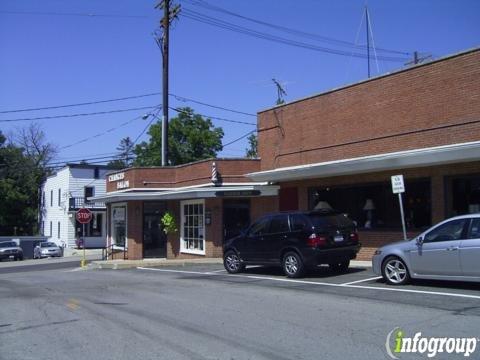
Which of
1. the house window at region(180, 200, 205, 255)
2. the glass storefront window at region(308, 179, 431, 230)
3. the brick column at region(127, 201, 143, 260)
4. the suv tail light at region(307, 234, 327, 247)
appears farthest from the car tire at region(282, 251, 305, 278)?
the brick column at region(127, 201, 143, 260)

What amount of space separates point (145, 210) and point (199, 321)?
64.7ft

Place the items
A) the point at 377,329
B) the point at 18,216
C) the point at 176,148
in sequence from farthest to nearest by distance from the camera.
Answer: the point at 18,216 → the point at 176,148 → the point at 377,329

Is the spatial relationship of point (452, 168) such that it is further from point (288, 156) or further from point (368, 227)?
point (288, 156)

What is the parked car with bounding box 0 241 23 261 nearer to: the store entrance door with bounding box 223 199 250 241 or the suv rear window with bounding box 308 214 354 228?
the store entrance door with bounding box 223 199 250 241

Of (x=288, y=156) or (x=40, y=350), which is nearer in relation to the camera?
(x=40, y=350)

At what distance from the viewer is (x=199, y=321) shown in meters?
9.48

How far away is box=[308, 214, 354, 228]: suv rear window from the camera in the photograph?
15062 millimetres

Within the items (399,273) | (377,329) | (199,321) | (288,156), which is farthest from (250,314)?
(288,156)

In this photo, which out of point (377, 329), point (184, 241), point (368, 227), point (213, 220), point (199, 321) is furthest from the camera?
point (184, 241)

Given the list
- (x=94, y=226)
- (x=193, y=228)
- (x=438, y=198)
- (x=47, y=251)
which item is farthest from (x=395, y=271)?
(x=94, y=226)

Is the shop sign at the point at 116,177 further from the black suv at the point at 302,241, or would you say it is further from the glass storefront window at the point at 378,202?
the black suv at the point at 302,241

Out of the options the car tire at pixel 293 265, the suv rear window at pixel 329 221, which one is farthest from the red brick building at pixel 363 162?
the car tire at pixel 293 265

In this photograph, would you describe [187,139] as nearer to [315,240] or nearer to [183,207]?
[183,207]

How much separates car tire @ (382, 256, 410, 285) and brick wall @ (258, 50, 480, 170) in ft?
16.1
